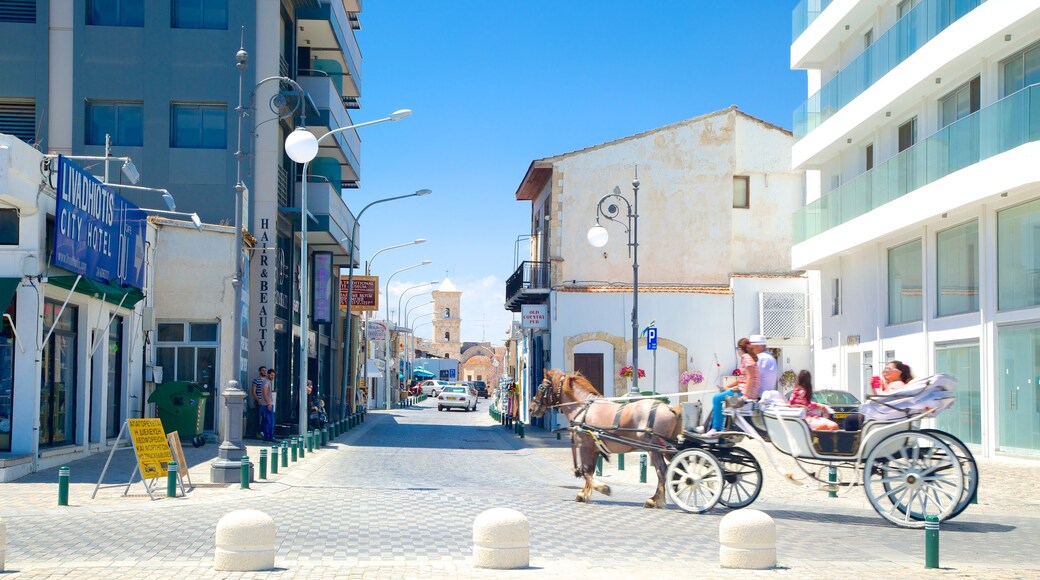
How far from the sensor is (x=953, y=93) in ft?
83.7

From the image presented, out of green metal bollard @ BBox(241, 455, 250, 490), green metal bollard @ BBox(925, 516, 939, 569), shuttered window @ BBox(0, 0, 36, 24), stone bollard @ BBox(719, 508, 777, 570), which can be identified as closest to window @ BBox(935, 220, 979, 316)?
green metal bollard @ BBox(925, 516, 939, 569)

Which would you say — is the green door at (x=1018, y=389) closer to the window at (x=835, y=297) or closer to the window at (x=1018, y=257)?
the window at (x=1018, y=257)

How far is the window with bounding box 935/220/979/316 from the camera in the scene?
24.2 meters

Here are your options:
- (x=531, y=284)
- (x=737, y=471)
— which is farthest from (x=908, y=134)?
(x=531, y=284)

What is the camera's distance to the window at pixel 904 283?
27.4 m

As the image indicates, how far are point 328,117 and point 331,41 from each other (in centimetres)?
319

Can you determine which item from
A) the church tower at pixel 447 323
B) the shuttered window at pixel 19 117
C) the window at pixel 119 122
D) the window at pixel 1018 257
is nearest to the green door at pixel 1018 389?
the window at pixel 1018 257

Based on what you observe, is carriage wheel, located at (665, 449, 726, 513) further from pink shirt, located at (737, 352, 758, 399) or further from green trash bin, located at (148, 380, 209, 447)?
green trash bin, located at (148, 380, 209, 447)

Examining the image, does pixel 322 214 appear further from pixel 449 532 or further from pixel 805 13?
pixel 449 532

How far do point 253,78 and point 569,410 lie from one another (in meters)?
19.7

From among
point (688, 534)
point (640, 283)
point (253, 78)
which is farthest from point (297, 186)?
point (688, 534)

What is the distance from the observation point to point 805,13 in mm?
34469

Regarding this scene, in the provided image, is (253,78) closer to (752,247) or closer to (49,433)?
(49,433)

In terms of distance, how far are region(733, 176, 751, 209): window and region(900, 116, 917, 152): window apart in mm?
13775
